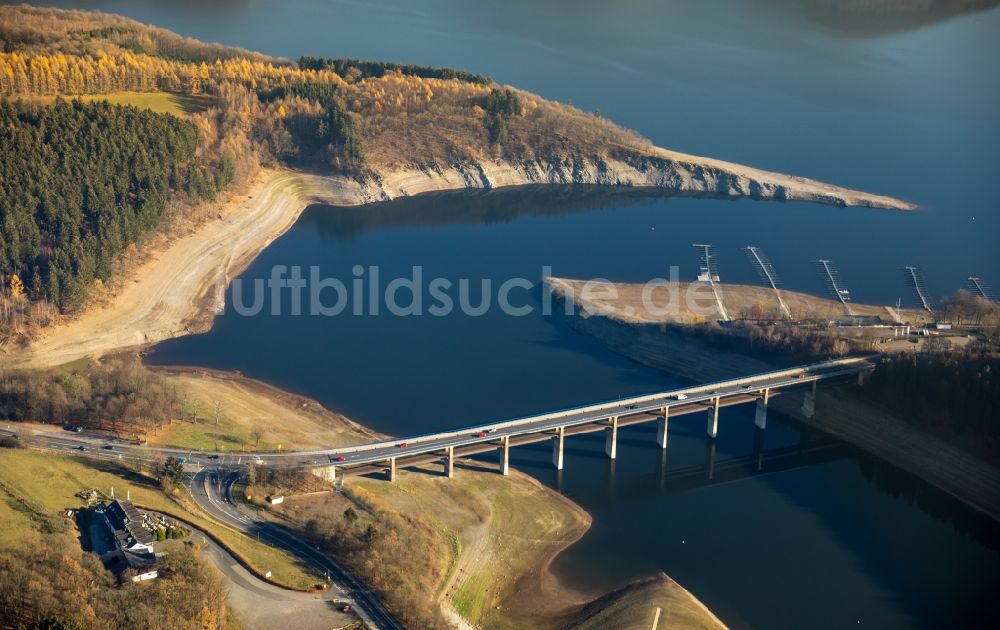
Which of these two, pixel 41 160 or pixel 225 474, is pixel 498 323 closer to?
pixel 225 474

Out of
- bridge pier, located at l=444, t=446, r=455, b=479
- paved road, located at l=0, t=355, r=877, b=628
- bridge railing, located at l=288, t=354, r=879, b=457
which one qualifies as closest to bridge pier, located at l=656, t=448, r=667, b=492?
paved road, located at l=0, t=355, r=877, b=628

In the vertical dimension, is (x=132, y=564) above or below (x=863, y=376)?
below

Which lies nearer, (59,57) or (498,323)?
(498,323)

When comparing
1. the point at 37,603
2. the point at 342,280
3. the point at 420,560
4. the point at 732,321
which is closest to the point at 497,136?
the point at 342,280

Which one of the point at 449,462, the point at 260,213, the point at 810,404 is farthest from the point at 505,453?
the point at 260,213

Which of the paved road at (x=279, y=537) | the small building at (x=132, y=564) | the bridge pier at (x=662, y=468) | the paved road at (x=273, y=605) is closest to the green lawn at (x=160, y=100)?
the paved road at (x=279, y=537)

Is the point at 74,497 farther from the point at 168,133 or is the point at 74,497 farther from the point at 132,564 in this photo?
the point at 168,133
